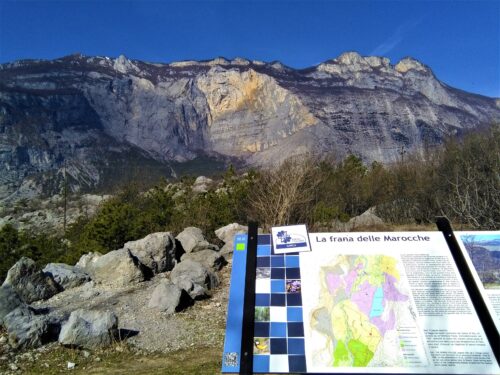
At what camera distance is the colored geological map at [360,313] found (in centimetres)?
430

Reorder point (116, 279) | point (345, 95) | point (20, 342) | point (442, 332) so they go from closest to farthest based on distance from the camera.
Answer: point (442, 332) < point (20, 342) < point (116, 279) < point (345, 95)

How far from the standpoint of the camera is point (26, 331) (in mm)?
8398

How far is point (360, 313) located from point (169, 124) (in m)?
189

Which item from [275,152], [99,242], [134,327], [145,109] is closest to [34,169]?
[145,109]

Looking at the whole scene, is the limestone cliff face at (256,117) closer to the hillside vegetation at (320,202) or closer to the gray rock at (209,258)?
the hillside vegetation at (320,202)

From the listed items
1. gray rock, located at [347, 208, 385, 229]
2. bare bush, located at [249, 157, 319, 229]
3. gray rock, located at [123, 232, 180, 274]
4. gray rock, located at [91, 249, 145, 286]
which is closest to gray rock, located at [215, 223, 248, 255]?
gray rock, located at [123, 232, 180, 274]

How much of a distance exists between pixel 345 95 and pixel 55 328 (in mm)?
176555

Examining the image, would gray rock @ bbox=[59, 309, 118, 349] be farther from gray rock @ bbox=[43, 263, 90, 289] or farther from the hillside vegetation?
the hillside vegetation

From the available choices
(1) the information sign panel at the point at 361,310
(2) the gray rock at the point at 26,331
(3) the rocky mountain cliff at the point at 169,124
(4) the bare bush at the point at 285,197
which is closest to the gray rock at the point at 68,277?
(2) the gray rock at the point at 26,331

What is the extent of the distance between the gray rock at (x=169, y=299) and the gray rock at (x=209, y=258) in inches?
102

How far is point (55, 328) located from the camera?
878cm

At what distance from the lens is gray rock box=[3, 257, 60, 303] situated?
1214 cm

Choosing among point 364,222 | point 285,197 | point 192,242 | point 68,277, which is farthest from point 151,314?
point 364,222

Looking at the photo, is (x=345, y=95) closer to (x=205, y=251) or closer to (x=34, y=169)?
(x=34, y=169)
